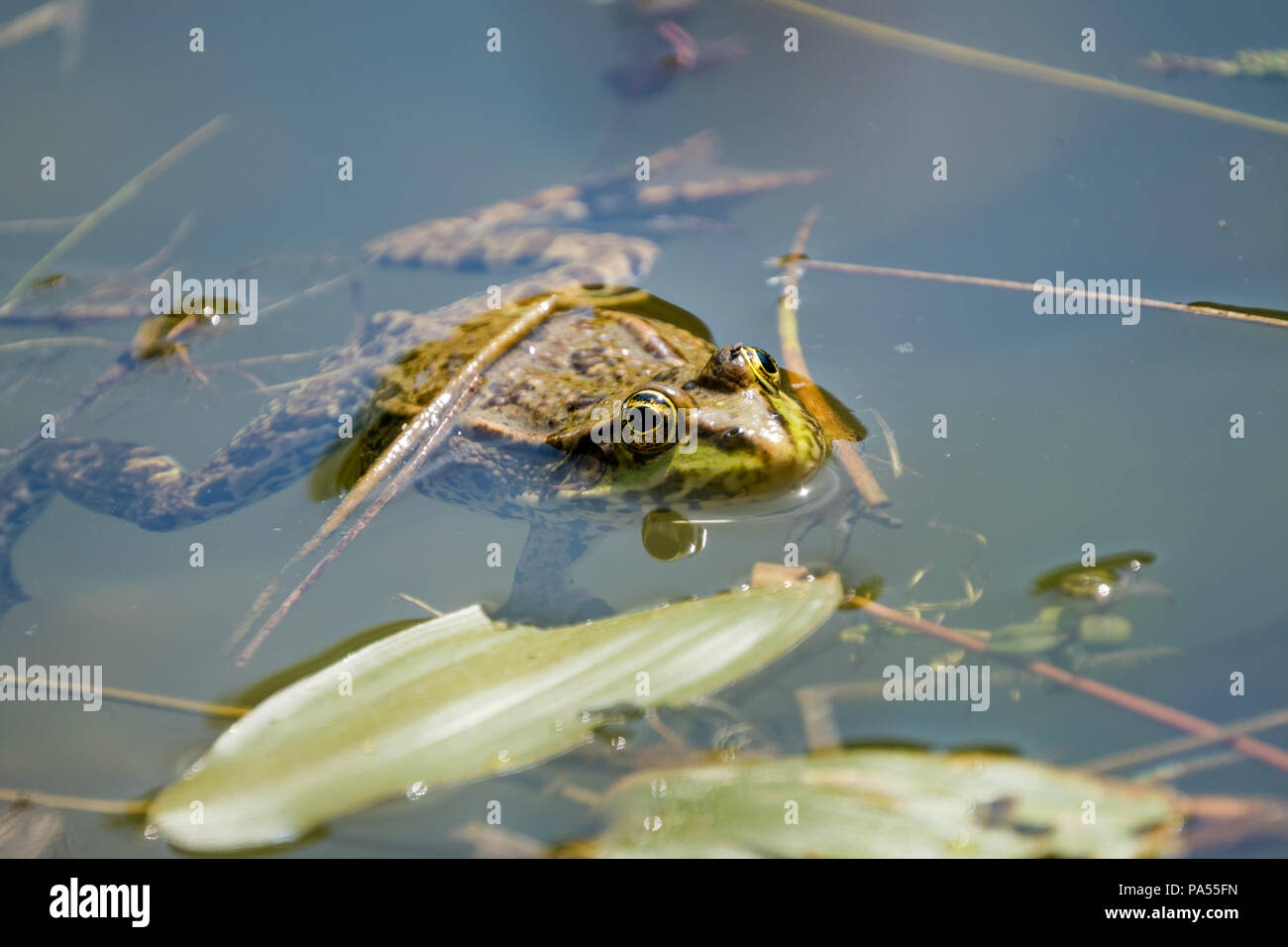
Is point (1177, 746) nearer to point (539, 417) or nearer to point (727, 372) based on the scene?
point (727, 372)

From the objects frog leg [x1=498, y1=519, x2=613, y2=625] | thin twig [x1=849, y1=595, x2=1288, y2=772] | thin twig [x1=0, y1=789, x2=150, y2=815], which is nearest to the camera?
thin twig [x1=849, y1=595, x2=1288, y2=772]

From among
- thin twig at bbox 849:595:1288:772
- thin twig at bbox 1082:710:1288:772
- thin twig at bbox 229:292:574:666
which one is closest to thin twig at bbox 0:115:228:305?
thin twig at bbox 229:292:574:666

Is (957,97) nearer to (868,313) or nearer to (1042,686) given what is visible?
(868,313)

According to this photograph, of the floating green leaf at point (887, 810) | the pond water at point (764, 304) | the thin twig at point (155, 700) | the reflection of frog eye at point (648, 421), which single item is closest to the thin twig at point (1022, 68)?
the pond water at point (764, 304)

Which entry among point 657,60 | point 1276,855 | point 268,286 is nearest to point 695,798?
point 1276,855

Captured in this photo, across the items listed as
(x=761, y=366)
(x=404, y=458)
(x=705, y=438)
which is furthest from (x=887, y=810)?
(x=404, y=458)

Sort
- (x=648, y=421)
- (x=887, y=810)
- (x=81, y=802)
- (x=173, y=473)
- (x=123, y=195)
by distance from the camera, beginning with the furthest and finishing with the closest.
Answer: (x=123, y=195)
(x=173, y=473)
(x=648, y=421)
(x=81, y=802)
(x=887, y=810)

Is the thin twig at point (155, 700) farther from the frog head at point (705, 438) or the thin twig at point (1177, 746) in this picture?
the thin twig at point (1177, 746)

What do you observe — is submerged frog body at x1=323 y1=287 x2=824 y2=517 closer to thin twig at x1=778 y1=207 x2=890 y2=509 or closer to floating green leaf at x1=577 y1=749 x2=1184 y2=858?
thin twig at x1=778 y1=207 x2=890 y2=509
